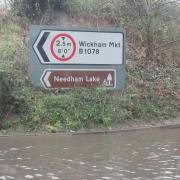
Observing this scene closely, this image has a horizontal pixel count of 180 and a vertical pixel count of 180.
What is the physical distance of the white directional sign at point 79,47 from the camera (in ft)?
46.4

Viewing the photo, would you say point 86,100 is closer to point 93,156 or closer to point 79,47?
point 79,47

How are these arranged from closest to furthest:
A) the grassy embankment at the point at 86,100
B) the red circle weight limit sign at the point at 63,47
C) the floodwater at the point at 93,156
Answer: the floodwater at the point at 93,156 → the grassy embankment at the point at 86,100 → the red circle weight limit sign at the point at 63,47

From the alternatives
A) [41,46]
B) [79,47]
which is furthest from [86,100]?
[41,46]

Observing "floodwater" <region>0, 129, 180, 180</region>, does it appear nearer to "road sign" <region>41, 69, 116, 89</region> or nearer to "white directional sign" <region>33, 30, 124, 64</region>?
"road sign" <region>41, 69, 116, 89</region>

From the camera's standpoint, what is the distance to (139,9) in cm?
1895

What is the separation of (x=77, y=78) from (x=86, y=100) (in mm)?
795

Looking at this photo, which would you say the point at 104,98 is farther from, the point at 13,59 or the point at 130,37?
the point at 130,37

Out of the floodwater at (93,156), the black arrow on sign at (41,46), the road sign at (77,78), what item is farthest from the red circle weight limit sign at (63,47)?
the floodwater at (93,156)

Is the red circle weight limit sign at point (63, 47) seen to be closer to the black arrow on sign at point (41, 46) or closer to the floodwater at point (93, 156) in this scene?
the black arrow on sign at point (41, 46)

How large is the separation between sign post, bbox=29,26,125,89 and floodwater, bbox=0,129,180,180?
217 centimetres

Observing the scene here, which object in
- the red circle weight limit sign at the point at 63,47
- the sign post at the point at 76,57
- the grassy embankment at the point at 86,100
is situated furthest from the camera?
the red circle weight limit sign at the point at 63,47

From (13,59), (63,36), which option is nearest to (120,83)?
(63,36)

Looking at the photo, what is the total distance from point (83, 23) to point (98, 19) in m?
0.65

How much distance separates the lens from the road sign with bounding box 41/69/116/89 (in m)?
14.1
